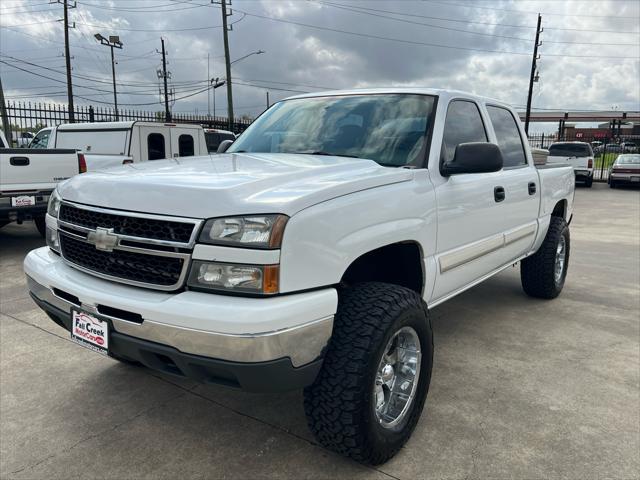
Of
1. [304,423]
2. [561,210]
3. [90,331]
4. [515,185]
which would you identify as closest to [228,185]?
[90,331]

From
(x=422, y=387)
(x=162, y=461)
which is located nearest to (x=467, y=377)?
(x=422, y=387)

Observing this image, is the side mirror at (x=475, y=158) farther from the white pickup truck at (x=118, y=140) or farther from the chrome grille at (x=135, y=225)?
the white pickup truck at (x=118, y=140)

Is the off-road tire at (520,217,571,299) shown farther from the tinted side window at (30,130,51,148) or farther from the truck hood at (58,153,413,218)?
the tinted side window at (30,130,51,148)

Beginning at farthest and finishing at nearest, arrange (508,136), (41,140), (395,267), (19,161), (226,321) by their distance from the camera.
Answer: (41,140) < (19,161) < (508,136) < (395,267) < (226,321)

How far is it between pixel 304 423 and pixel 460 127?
2097 mm

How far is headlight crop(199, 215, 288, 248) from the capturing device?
1.98 meters

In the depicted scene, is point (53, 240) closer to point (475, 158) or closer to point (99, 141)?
point (475, 158)

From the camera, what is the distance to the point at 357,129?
10.5 feet

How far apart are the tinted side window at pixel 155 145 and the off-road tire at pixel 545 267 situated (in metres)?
7.74

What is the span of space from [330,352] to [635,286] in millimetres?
4984

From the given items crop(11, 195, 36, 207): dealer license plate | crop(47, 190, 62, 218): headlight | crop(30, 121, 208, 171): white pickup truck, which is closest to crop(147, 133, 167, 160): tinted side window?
crop(30, 121, 208, 171): white pickup truck

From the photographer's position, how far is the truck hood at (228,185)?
206cm

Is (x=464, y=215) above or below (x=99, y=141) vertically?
below

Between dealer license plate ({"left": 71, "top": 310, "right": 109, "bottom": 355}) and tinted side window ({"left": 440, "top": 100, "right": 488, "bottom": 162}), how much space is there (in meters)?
2.01
